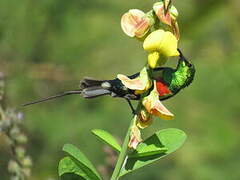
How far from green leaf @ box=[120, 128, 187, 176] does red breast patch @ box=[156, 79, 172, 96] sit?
0.19 feet

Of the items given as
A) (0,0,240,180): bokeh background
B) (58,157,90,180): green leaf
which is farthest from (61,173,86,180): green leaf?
(0,0,240,180): bokeh background

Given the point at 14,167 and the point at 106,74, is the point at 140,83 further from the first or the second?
the point at 106,74

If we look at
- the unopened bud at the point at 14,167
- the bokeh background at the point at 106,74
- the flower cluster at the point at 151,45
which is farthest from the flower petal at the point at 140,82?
the bokeh background at the point at 106,74

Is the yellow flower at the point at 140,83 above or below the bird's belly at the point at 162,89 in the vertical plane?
above

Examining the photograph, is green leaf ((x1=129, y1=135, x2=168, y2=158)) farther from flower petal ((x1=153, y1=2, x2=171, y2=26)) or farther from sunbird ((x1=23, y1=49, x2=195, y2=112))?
flower petal ((x1=153, y1=2, x2=171, y2=26))

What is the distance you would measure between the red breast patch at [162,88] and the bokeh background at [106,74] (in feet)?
5.03

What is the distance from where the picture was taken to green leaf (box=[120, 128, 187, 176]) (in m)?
1.02

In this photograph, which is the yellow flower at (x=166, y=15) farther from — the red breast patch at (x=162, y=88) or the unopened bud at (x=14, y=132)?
the unopened bud at (x=14, y=132)

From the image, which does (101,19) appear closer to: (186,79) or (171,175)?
(171,175)

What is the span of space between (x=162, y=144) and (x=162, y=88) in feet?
0.28

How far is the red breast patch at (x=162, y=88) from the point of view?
3.36ft

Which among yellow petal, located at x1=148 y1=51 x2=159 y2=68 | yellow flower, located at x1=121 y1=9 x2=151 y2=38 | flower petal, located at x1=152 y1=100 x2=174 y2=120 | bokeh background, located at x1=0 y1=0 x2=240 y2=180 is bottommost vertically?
bokeh background, located at x1=0 y1=0 x2=240 y2=180

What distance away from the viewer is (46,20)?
3137 millimetres

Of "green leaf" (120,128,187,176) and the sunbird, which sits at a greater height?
the sunbird
